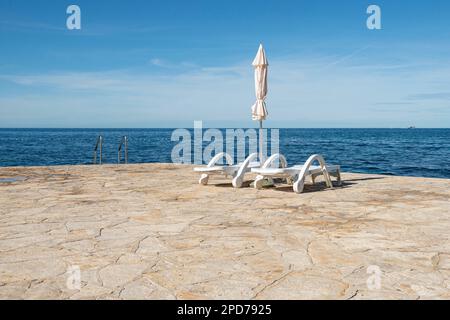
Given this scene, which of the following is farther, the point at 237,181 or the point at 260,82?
the point at 260,82

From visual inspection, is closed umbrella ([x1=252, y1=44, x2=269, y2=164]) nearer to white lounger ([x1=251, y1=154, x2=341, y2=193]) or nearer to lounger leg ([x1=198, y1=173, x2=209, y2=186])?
white lounger ([x1=251, y1=154, x2=341, y2=193])

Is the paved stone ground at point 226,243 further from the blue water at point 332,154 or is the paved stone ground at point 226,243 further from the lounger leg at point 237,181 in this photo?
the blue water at point 332,154

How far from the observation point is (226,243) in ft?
14.8

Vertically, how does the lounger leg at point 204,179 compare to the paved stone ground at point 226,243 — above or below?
above

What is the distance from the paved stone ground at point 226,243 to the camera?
3.27 metres

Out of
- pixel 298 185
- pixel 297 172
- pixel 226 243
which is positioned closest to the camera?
pixel 226 243

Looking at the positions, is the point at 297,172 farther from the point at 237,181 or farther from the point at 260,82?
the point at 260,82


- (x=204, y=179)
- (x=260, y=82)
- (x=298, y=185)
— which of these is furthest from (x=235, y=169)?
(x=260, y=82)

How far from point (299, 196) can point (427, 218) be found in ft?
7.93

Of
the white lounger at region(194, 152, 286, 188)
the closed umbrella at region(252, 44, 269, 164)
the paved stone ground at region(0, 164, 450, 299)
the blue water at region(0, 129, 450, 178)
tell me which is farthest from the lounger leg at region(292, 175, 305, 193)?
the blue water at region(0, 129, 450, 178)

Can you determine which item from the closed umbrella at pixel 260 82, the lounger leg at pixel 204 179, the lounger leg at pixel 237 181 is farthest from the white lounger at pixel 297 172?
the lounger leg at pixel 204 179

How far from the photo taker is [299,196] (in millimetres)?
7703

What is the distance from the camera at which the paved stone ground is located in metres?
3.27

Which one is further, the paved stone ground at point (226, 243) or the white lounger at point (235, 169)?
the white lounger at point (235, 169)
